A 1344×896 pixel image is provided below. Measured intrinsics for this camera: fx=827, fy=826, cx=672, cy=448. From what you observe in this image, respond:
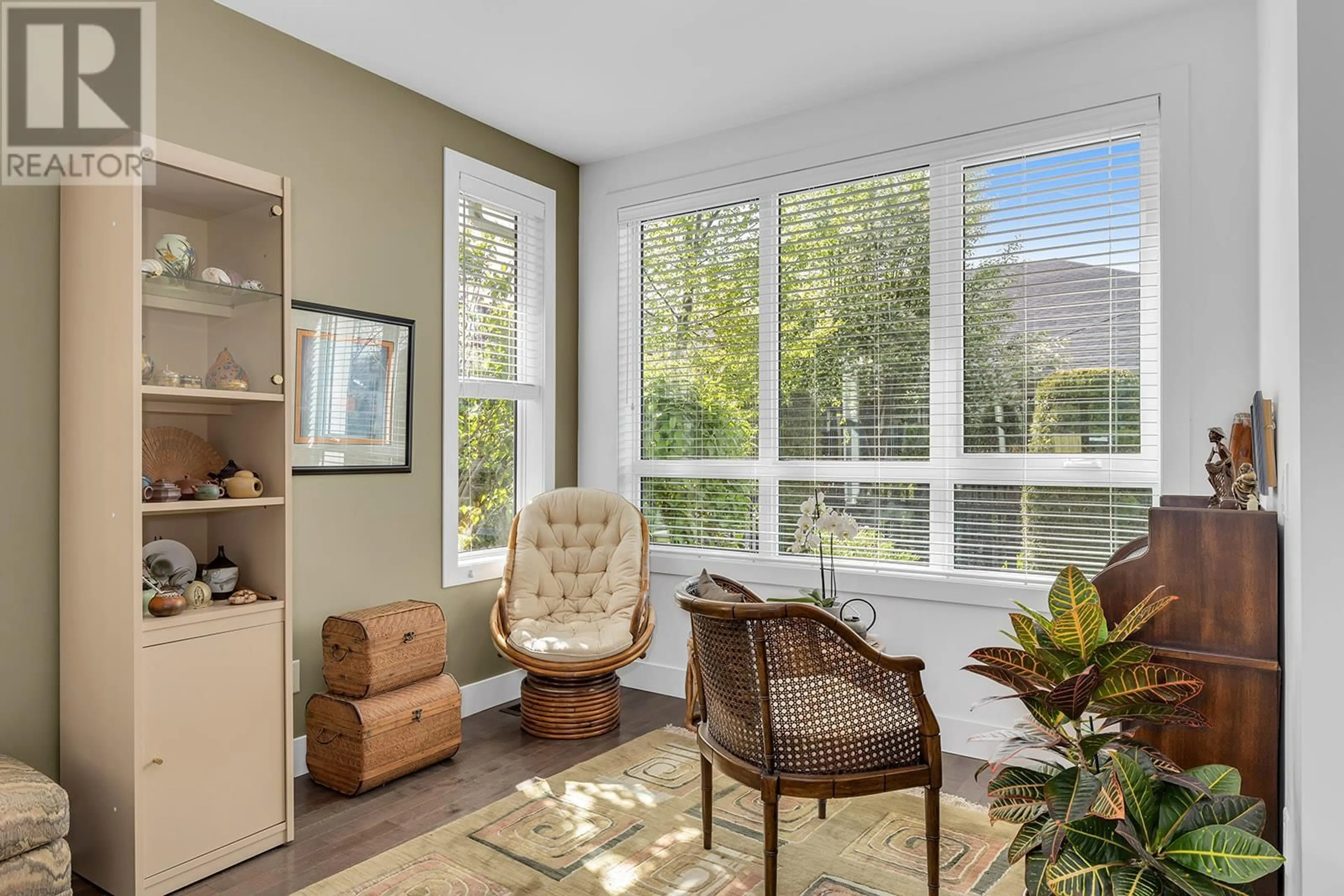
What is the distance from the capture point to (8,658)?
2.44m

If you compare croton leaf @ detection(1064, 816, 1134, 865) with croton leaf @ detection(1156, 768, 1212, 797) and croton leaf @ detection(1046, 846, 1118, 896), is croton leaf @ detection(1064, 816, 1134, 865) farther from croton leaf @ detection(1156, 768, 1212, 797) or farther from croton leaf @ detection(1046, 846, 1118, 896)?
croton leaf @ detection(1156, 768, 1212, 797)

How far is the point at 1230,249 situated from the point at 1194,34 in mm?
801

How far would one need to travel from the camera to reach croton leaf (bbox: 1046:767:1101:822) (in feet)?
5.00

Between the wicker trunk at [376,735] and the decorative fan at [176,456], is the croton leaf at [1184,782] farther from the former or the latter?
the decorative fan at [176,456]

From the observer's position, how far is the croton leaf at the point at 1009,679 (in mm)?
1753

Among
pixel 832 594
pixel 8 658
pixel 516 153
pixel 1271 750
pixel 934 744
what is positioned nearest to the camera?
pixel 1271 750

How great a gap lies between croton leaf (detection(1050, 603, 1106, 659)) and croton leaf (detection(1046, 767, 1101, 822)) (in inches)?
9.3

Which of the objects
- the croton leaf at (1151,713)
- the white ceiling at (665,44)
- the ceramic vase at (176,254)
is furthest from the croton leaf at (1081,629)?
the ceramic vase at (176,254)

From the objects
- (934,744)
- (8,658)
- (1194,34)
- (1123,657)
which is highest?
(1194,34)

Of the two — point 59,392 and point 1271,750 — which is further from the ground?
point 59,392

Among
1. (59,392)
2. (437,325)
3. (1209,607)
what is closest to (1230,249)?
(1209,607)

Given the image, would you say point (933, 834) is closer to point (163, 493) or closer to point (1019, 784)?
point (1019, 784)

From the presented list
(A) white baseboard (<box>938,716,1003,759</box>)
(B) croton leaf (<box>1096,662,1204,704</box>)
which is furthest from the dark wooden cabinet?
(A) white baseboard (<box>938,716,1003,759</box>)

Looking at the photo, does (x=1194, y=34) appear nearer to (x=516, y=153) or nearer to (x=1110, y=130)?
(x=1110, y=130)
